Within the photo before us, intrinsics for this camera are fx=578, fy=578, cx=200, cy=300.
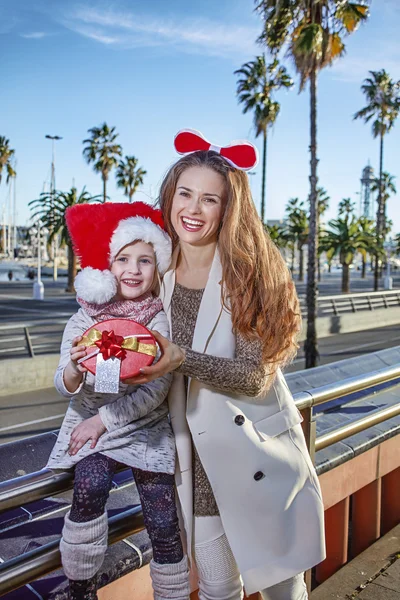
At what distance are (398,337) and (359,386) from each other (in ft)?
58.0

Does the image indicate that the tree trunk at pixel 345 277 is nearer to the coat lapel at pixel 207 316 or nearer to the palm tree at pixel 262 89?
the palm tree at pixel 262 89

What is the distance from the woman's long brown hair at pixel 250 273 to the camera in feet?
6.28

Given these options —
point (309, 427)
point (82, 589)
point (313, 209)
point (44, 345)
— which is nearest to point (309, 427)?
point (309, 427)

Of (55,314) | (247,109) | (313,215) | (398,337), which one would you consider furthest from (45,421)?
(247,109)

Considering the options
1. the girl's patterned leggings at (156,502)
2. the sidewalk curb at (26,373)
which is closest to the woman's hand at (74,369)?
the girl's patterned leggings at (156,502)

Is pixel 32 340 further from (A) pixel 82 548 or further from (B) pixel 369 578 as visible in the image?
(A) pixel 82 548

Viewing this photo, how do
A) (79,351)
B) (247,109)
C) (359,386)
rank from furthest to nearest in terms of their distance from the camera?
(247,109), (359,386), (79,351)

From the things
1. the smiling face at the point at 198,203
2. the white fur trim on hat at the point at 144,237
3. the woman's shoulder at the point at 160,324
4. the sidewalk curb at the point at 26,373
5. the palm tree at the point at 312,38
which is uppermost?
the palm tree at the point at 312,38

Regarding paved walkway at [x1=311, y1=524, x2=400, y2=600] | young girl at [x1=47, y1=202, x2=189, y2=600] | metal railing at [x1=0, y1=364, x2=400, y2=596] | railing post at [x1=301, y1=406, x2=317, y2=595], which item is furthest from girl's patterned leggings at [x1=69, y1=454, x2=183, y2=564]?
paved walkway at [x1=311, y1=524, x2=400, y2=600]

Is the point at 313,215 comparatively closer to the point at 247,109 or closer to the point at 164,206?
the point at 164,206

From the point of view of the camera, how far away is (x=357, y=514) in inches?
148

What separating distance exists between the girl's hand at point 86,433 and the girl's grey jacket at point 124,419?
0.06 ft

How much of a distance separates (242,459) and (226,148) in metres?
1.07

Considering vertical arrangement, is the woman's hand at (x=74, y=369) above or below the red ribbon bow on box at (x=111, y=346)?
below
